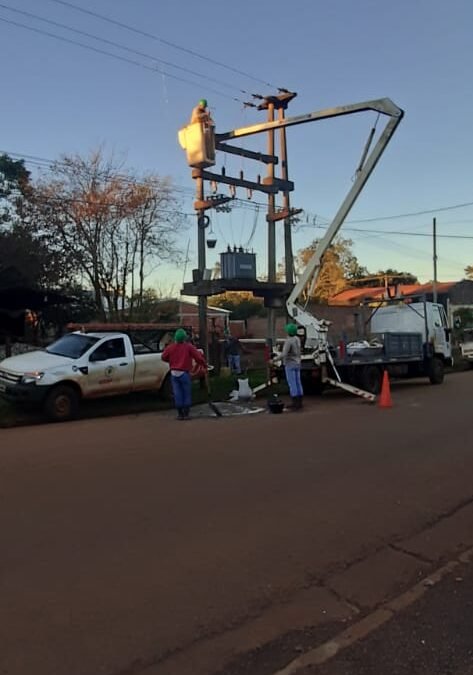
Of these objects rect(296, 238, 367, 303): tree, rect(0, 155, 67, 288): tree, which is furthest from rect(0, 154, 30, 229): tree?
rect(296, 238, 367, 303): tree

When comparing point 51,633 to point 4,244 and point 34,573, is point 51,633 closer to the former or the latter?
point 34,573

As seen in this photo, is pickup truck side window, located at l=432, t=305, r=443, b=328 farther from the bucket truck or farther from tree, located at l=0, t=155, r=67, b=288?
tree, located at l=0, t=155, r=67, b=288

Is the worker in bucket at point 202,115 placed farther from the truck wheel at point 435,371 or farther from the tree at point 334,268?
the tree at point 334,268

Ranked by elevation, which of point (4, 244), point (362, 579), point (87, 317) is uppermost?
point (4, 244)

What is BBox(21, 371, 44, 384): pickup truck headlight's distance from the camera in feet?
39.0

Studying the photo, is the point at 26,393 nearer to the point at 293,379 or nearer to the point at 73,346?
the point at 73,346

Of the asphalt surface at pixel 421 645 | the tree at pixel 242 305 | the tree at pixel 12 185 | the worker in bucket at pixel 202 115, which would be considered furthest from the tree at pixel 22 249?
the tree at pixel 242 305

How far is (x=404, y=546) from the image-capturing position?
5066 millimetres

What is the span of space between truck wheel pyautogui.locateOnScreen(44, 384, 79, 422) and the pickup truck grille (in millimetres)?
668

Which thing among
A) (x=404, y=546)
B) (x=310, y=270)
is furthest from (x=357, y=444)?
(x=310, y=270)

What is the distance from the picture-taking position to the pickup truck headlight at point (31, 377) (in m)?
11.9

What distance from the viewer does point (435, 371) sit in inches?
788

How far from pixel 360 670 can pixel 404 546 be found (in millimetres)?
1985

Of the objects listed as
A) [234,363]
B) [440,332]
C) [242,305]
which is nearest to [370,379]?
[440,332]
